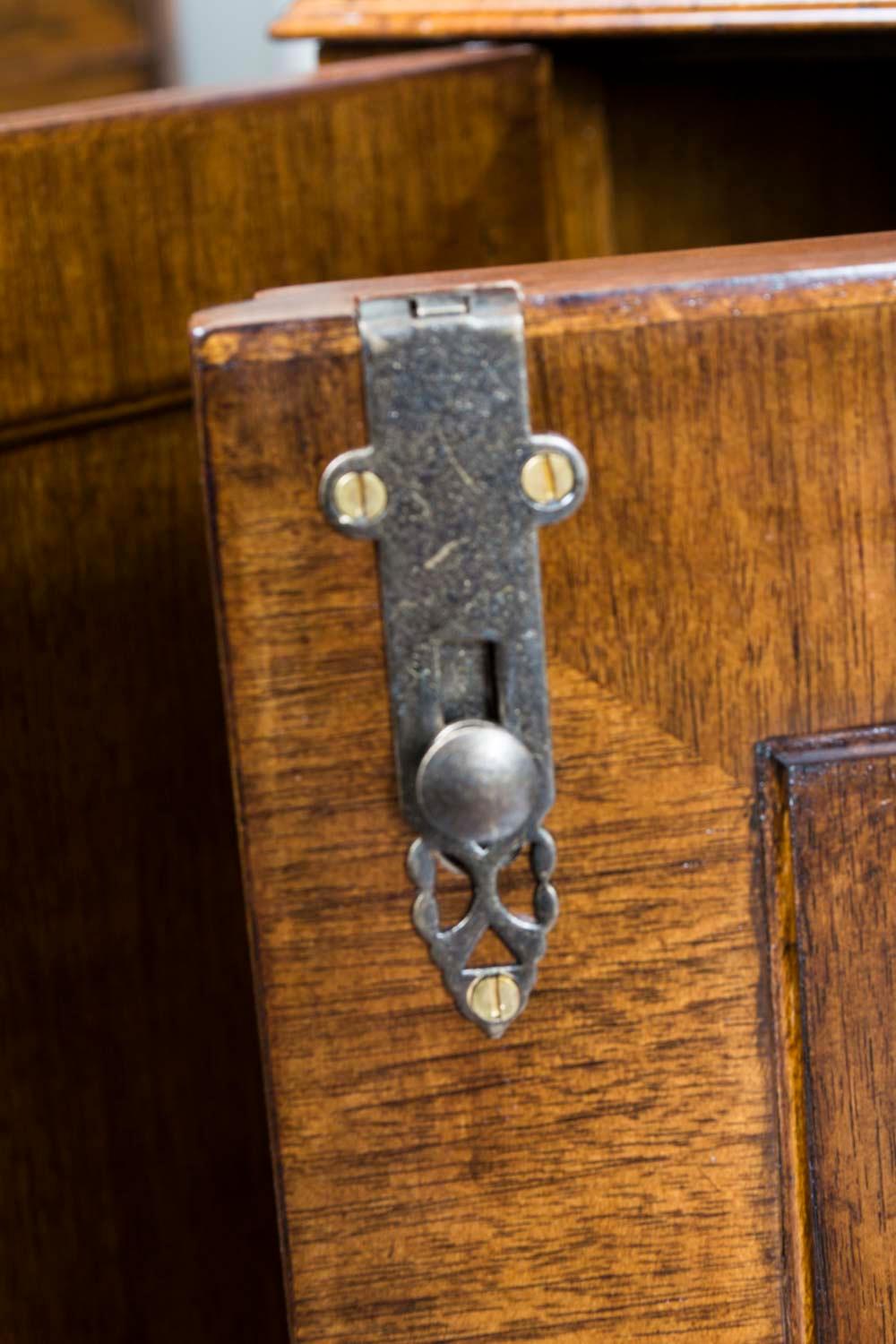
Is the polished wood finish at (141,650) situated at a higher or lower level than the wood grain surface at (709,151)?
lower

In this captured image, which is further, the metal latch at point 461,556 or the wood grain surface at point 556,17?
the wood grain surface at point 556,17

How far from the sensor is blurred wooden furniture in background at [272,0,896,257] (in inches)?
34.7

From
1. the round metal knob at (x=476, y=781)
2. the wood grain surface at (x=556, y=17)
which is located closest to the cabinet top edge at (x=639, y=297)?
the round metal knob at (x=476, y=781)

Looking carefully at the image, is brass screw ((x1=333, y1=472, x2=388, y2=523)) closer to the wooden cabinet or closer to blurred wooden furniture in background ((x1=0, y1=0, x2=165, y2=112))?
the wooden cabinet

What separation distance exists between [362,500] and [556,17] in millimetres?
507

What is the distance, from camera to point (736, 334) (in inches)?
16.5

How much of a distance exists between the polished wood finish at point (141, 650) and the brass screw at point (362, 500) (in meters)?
0.35

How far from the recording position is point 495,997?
451 mm

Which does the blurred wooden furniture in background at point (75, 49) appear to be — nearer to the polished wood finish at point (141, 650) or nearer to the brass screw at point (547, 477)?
the polished wood finish at point (141, 650)

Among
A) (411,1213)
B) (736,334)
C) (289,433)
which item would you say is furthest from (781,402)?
(411,1213)

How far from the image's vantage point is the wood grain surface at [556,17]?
27.0 inches

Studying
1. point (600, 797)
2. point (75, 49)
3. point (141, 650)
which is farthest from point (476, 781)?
point (75, 49)

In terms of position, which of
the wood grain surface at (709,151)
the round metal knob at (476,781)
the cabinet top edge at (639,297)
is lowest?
the round metal knob at (476,781)

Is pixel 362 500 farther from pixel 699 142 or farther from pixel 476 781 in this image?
pixel 699 142
